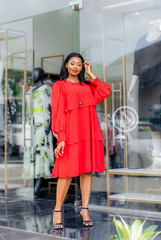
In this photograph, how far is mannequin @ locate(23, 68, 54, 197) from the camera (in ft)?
15.6

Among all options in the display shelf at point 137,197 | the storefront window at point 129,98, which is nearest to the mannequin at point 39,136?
the storefront window at point 129,98

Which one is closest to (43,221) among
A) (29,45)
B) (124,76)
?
(124,76)

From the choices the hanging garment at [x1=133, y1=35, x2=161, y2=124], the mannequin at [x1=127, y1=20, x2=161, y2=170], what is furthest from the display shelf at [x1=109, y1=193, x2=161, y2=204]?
the hanging garment at [x1=133, y1=35, x2=161, y2=124]

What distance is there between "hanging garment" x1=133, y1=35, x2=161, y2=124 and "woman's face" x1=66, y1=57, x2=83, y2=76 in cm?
92

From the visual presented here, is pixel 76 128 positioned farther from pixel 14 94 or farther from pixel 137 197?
pixel 14 94

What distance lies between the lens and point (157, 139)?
376cm

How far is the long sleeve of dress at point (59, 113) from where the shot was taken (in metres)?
3.03

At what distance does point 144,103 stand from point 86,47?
896 millimetres

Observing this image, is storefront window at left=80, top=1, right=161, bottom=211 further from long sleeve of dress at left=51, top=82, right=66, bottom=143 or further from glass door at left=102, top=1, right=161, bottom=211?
long sleeve of dress at left=51, top=82, right=66, bottom=143

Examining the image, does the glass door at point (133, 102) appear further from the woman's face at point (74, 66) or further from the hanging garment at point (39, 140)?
the hanging garment at point (39, 140)

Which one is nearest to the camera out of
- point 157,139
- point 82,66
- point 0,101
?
point 82,66

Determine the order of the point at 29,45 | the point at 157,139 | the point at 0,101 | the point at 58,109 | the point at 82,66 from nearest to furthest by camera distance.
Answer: the point at 58,109 → the point at 82,66 → the point at 157,139 → the point at 0,101 → the point at 29,45

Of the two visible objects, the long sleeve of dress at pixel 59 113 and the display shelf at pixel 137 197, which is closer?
the long sleeve of dress at pixel 59 113

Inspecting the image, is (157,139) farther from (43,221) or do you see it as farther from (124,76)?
(43,221)
